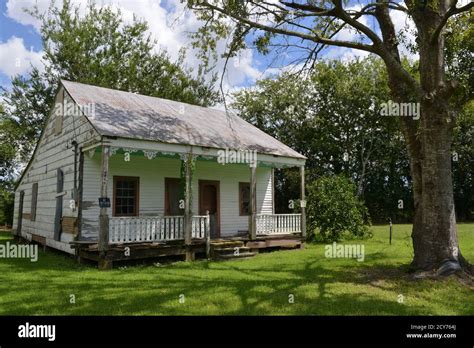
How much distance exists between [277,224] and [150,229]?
17.7ft

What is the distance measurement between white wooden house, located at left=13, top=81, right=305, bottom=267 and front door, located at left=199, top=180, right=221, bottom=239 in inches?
1.6

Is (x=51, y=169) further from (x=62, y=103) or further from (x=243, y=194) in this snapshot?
(x=243, y=194)

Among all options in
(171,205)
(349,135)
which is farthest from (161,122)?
(349,135)

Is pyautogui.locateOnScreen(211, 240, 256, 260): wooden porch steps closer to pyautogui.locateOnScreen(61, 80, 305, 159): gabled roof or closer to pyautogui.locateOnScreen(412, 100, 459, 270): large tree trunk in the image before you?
pyautogui.locateOnScreen(61, 80, 305, 159): gabled roof

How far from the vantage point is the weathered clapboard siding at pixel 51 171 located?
43.5ft

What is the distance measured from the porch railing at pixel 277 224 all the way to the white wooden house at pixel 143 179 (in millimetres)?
40

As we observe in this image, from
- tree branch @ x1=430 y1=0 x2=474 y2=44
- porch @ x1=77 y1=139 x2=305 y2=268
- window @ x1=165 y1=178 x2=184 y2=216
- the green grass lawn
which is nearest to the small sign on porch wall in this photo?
porch @ x1=77 y1=139 x2=305 y2=268

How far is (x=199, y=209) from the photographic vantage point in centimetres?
1598

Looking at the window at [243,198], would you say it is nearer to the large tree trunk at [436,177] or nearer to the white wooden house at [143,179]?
the white wooden house at [143,179]

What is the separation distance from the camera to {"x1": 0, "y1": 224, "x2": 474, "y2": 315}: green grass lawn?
6582 millimetres

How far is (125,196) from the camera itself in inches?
550
